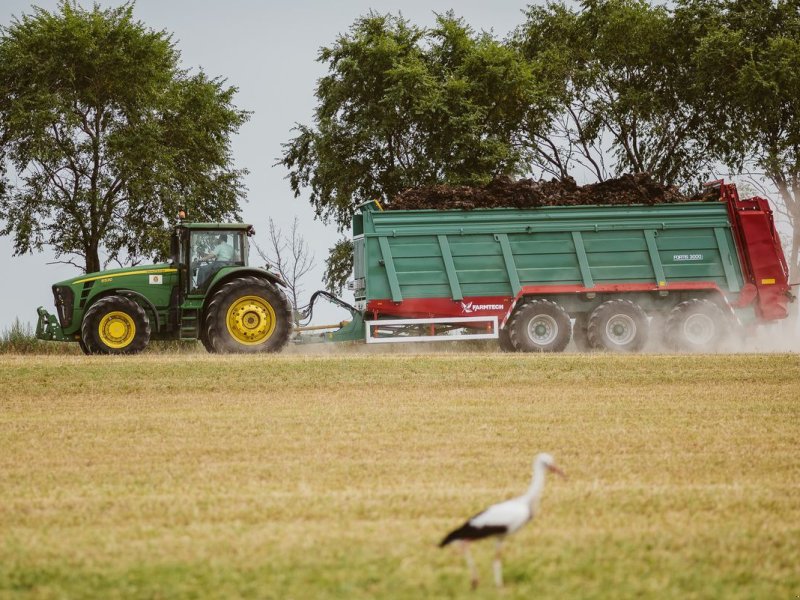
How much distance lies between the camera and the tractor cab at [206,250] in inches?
777

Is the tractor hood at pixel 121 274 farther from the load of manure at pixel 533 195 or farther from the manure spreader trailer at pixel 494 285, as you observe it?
the load of manure at pixel 533 195

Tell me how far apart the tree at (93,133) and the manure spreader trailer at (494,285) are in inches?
372

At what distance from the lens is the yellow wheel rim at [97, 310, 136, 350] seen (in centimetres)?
1959

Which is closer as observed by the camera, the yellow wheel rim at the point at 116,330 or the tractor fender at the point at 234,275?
the tractor fender at the point at 234,275

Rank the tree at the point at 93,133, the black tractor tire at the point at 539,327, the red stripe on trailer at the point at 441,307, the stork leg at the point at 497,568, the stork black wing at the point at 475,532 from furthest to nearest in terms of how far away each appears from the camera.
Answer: the tree at the point at 93,133 < the black tractor tire at the point at 539,327 < the red stripe on trailer at the point at 441,307 < the stork leg at the point at 497,568 < the stork black wing at the point at 475,532

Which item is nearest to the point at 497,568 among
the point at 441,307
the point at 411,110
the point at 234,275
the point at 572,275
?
the point at 234,275

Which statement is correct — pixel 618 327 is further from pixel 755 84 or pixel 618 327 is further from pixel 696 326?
pixel 755 84

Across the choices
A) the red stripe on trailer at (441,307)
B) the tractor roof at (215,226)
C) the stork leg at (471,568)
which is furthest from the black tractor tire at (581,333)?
the stork leg at (471,568)

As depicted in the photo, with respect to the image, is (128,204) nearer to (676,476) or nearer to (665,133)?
(665,133)

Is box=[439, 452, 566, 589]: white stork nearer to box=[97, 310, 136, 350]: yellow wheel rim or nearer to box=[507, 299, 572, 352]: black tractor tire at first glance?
box=[97, 310, 136, 350]: yellow wheel rim

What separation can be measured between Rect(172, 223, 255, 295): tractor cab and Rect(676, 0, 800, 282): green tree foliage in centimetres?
1712

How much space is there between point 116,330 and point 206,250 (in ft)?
7.13

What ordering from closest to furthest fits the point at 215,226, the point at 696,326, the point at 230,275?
the point at 230,275, the point at 215,226, the point at 696,326

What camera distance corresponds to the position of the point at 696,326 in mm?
21906
